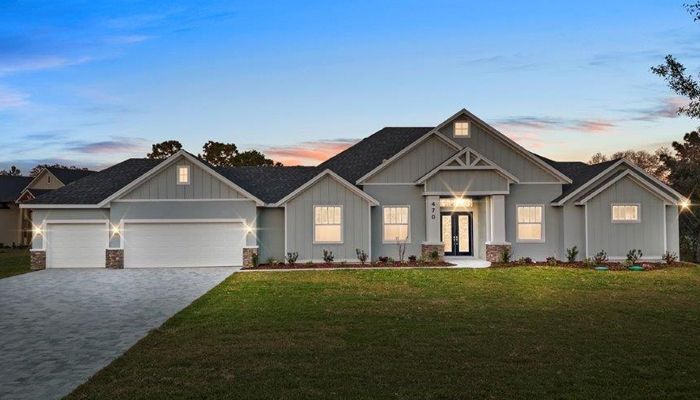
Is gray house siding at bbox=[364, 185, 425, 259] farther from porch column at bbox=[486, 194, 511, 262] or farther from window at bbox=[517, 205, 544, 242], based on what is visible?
window at bbox=[517, 205, 544, 242]

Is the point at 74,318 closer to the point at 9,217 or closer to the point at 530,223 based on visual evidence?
the point at 530,223

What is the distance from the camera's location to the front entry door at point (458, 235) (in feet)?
82.1

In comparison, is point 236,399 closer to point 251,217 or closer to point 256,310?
point 256,310

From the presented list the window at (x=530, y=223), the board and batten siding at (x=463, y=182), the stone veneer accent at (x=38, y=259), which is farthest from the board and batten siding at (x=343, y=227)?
the stone veneer accent at (x=38, y=259)

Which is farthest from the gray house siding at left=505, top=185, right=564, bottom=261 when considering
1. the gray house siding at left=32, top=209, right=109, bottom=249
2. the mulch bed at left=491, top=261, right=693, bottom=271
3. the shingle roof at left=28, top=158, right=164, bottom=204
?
the shingle roof at left=28, top=158, right=164, bottom=204

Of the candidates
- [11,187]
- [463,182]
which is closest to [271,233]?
[463,182]

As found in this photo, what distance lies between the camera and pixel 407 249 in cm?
2334

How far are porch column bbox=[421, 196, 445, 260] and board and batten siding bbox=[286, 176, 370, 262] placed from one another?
8.34 ft

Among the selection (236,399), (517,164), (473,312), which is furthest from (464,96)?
(236,399)

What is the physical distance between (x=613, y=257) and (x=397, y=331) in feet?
55.2

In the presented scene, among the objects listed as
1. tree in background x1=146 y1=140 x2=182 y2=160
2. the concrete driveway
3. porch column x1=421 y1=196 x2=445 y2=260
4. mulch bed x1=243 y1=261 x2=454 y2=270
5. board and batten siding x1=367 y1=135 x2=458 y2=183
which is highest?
tree in background x1=146 y1=140 x2=182 y2=160

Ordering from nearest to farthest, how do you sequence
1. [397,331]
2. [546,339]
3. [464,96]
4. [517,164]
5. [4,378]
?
[4,378]
[546,339]
[397,331]
[517,164]
[464,96]

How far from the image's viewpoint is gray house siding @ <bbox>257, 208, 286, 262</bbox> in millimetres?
23328

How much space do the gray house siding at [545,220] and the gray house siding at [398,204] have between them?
152 inches
